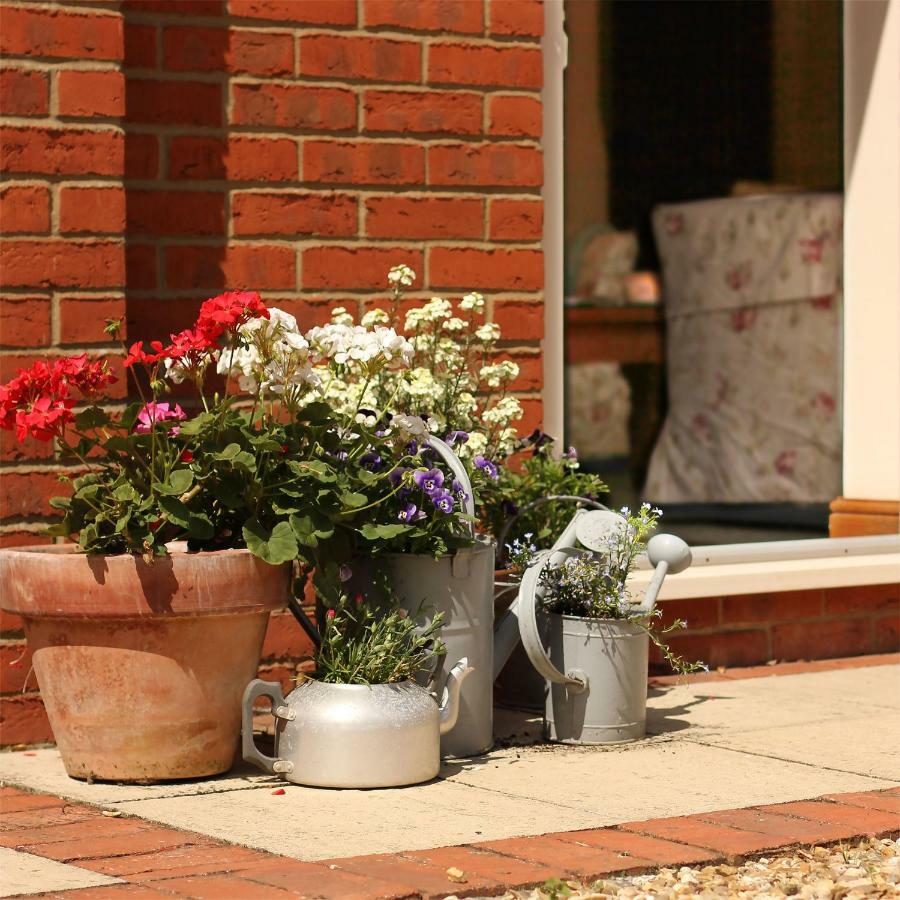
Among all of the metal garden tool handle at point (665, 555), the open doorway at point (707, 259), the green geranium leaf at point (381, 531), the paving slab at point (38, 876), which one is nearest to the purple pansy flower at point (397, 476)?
the green geranium leaf at point (381, 531)

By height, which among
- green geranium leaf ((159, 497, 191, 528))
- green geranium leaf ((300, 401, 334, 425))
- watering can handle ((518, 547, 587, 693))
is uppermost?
green geranium leaf ((300, 401, 334, 425))

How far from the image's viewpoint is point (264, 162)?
5.13 meters

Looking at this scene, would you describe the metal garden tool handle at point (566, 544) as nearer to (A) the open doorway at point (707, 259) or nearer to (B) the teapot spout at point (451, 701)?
(B) the teapot spout at point (451, 701)

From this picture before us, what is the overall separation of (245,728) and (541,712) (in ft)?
3.41

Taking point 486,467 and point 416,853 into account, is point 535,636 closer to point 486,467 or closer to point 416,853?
point 486,467

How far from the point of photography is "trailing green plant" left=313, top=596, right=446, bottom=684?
4.24 metres

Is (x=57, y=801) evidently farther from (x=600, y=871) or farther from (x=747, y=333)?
(x=747, y=333)

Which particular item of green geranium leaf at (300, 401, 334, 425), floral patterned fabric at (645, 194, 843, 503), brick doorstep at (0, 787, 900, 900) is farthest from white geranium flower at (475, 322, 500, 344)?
floral patterned fabric at (645, 194, 843, 503)

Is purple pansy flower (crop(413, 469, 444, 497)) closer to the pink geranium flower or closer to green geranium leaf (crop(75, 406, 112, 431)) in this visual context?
the pink geranium flower

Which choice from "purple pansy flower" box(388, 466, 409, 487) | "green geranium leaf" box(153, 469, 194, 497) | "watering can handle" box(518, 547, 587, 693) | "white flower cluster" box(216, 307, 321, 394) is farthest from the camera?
"watering can handle" box(518, 547, 587, 693)

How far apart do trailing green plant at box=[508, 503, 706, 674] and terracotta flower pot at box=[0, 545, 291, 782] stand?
825 mm

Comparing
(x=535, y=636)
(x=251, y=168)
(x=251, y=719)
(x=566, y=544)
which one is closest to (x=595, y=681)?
(x=535, y=636)

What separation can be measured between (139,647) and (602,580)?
1.23 metres

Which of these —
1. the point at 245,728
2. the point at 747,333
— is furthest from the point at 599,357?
the point at 245,728
